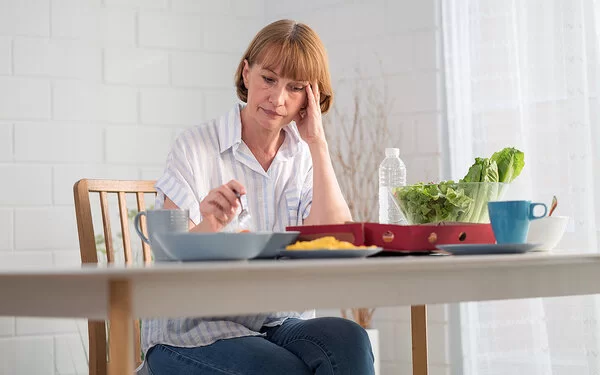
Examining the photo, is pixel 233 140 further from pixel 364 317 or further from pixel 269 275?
pixel 364 317

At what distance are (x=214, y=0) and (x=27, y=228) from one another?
128 cm

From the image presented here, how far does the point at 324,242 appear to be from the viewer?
1.43m

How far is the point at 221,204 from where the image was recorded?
5.33ft

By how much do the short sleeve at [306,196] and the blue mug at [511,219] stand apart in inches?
30.6

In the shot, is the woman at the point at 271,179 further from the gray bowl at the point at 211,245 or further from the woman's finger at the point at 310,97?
the gray bowl at the point at 211,245

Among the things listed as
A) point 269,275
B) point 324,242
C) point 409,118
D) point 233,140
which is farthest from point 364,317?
point 269,275

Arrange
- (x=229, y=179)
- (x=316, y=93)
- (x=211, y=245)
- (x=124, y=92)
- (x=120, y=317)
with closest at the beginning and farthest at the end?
(x=120, y=317), (x=211, y=245), (x=229, y=179), (x=316, y=93), (x=124, y=92)

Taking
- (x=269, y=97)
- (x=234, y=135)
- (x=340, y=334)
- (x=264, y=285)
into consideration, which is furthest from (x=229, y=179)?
(x=264, y=285)

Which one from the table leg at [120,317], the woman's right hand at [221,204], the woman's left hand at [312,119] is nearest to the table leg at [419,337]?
the woman's left hand at [312,119]

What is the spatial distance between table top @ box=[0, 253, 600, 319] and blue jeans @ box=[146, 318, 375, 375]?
23.2 inches

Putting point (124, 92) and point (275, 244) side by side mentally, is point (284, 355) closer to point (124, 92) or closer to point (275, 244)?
point (275, 244)

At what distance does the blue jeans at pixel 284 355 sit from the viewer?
175cm

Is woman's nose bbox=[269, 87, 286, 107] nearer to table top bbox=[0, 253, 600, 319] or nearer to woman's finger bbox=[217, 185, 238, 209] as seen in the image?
woman's finger bbox=[217, 185, 238, 209]

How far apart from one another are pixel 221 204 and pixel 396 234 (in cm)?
32
